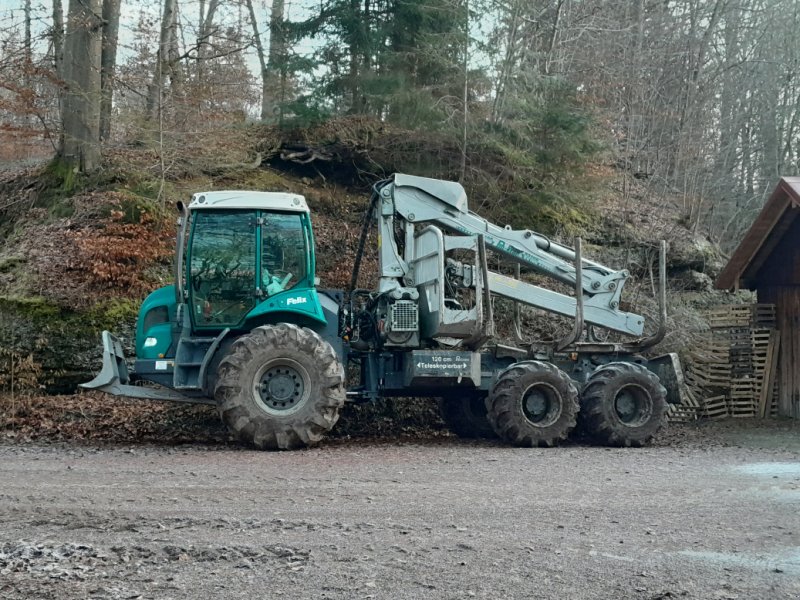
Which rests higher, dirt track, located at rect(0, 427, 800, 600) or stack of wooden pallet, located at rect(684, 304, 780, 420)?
stack of wooden pallet, located at rect(684, 304, 780, 420)

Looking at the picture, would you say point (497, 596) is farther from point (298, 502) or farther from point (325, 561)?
point (298, 502)

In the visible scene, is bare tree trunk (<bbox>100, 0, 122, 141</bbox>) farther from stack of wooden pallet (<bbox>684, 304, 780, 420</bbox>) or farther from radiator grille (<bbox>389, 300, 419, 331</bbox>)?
stack of wooden pallet (<bbox>684, 304, 780, 420</bbox>)

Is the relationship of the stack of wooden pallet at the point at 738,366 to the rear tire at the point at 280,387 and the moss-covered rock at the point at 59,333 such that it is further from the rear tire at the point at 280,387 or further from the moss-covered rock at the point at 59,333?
the moss-covered rock at the point at 59,333

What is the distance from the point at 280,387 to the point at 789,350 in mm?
9977

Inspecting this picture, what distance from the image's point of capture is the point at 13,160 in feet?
74.3

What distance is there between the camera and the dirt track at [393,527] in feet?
16.5

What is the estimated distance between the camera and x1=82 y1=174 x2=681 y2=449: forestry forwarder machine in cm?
1091

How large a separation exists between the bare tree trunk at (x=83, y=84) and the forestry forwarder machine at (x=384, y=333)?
731 centimetres

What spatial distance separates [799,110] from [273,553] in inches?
1025

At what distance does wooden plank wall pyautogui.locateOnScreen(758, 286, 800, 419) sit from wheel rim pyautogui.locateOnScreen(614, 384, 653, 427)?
5.05m

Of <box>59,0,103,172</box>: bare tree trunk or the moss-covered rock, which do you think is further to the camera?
<box>59,0,103,172</box>: bare tree trunk

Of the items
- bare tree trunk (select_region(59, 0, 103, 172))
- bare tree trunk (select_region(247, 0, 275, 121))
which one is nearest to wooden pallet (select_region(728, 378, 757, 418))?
bare tree trunk (select_region(247, 0, 275, 121))

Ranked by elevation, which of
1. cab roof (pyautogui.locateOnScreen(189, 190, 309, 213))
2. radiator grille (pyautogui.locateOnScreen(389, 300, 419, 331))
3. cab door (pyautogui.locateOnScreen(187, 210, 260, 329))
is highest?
cab roof (pyautogui.locateOnScreen(189, 190, 309, 213))

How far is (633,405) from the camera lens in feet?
40.3
